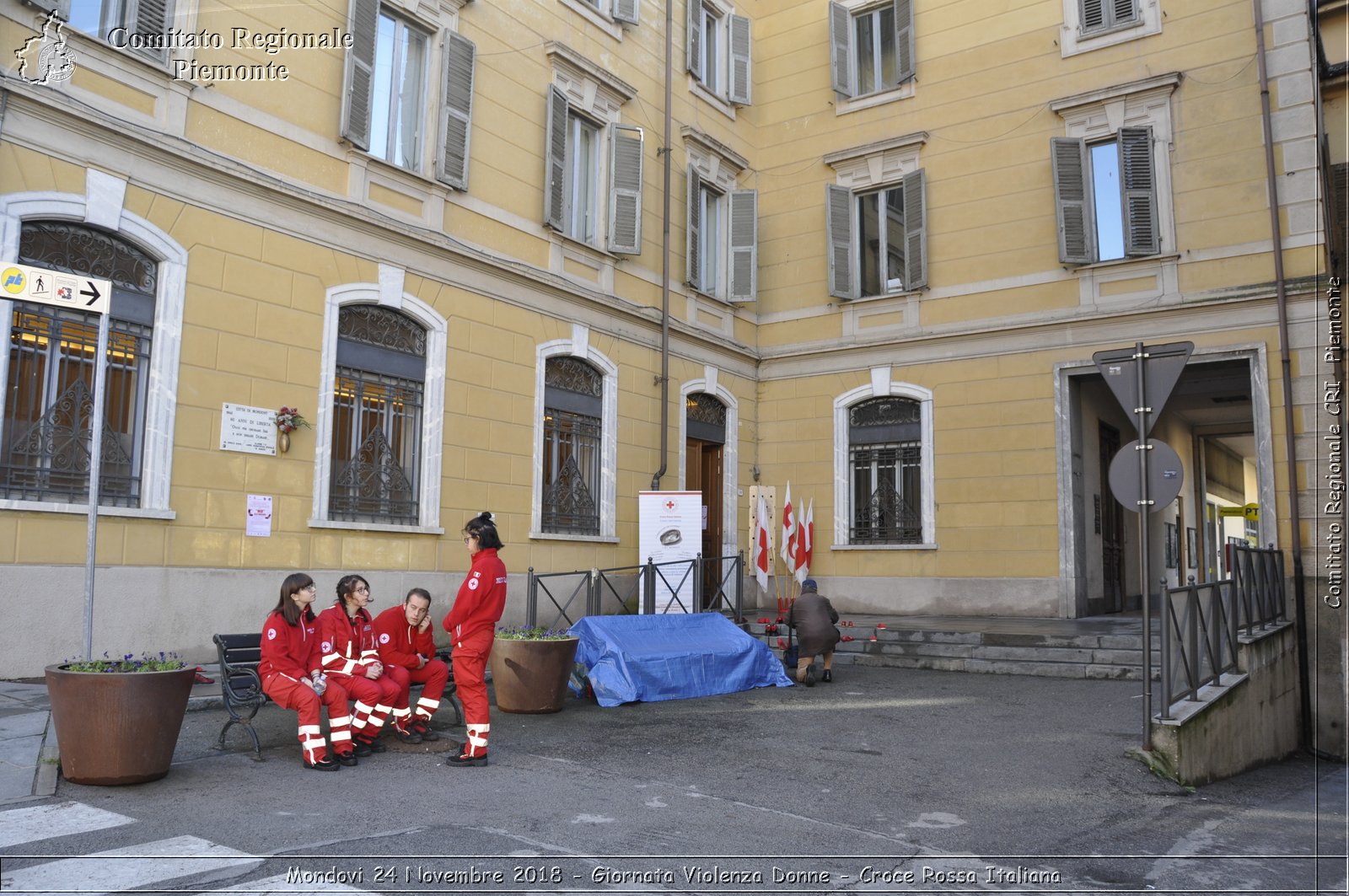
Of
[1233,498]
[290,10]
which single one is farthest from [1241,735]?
[1233,498]

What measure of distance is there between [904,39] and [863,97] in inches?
43.1

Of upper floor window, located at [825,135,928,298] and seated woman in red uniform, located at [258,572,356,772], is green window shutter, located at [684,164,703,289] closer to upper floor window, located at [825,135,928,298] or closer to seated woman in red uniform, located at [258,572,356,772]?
upper floor window, located at [825,135,928,298]

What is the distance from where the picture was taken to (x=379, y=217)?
36.8 ft

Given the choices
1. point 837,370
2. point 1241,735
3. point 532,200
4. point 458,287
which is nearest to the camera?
point 1241,735

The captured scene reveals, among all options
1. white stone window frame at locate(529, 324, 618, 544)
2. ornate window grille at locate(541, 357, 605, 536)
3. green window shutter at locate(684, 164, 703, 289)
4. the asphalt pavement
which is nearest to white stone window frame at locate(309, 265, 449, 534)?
white stone window frame at locate(529, 324, 618, 544)

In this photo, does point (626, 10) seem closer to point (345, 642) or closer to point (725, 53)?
point (725, 53)

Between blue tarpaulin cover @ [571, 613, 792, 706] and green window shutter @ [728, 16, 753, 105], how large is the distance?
1038cm

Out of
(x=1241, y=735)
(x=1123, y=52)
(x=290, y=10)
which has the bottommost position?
(x=1241, y=735)

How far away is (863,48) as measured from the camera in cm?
1730

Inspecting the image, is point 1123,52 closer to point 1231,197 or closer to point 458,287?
point 1231,197

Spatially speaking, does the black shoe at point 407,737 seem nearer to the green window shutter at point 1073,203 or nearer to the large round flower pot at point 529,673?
the large round flower pot at point 529,673

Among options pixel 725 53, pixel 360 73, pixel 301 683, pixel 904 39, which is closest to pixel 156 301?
pixel 360 73

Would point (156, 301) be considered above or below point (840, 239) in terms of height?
below

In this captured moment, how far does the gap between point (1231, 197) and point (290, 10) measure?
12108mm
